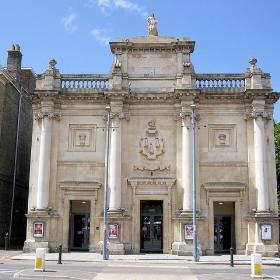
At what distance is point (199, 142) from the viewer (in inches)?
1221

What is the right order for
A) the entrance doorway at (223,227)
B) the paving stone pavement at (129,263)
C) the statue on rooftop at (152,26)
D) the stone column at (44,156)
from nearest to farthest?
the paving stone pavement at (129,263)
the stone column at (44,156)
the entrance doorway at (223,227)
the statue on rooftop at (152,26)

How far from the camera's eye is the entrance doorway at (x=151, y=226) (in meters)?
30.9

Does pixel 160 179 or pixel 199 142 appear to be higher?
pixel 199 142

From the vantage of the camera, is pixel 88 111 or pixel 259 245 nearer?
pixel 259 245

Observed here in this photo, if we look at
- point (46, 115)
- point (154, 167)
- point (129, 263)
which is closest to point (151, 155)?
point (154, 167)

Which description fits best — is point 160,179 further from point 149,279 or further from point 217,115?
point 149,279

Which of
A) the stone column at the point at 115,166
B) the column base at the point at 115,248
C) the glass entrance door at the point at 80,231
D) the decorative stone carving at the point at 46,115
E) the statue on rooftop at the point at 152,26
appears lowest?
the column base at the point at 115,248

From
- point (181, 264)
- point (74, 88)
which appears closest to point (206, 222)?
point (181, 264)

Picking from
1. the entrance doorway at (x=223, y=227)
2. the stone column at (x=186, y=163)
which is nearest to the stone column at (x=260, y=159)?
the entrance doorway at (x=223, y=227)

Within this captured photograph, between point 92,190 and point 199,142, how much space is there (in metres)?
8.29

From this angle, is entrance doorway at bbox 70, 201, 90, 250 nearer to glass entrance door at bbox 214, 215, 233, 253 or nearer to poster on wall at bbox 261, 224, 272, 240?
glass entrance door at bbox 214, 215, 233, 253

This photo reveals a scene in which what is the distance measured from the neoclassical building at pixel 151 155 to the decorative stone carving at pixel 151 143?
0.07 m

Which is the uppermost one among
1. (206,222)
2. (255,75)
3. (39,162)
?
(255,75)

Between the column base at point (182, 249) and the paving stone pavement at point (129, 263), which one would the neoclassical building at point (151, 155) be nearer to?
the column base at point (182, 249)
